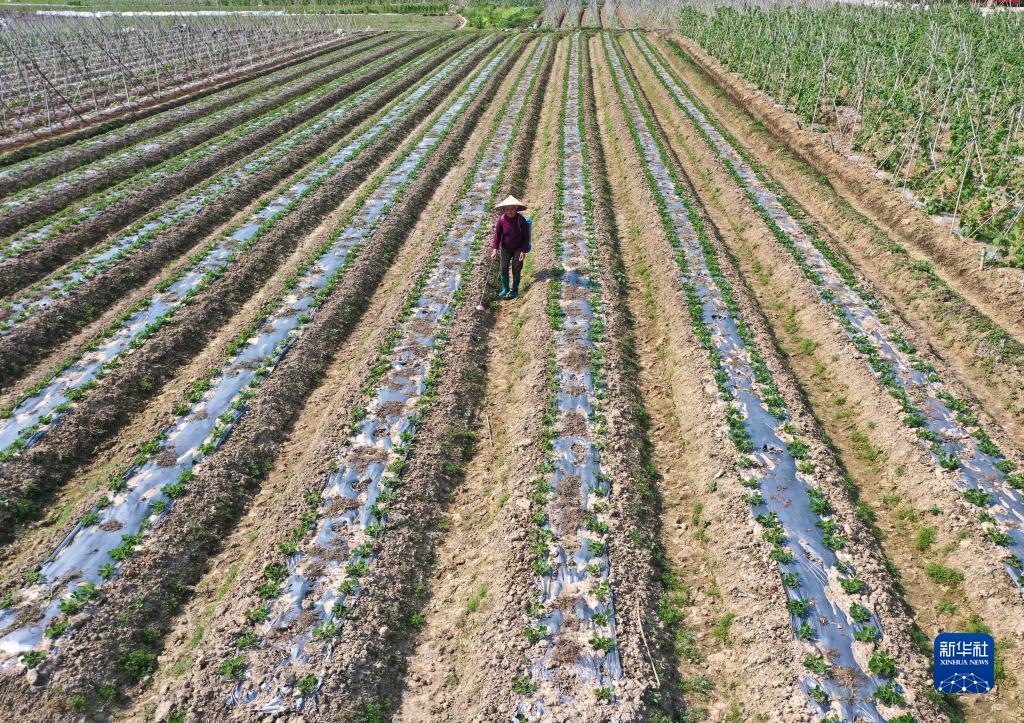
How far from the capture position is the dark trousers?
515 inches

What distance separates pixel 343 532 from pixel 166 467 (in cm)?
330

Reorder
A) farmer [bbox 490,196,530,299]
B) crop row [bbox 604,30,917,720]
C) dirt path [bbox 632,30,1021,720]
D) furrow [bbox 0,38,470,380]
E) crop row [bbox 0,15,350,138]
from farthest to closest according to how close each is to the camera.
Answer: crop row [bbox 0,15,350,138] < farmer [bbox 490,196,530,299] < furrow [bbox 0,38,470,380] < dirt path [bbox 632,30,1021,720] < crop row [bbox 604,30,917,720]

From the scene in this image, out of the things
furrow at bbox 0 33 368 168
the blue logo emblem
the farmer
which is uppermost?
furrow at bbox 0 33 368 168

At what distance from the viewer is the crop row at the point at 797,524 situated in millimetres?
6130

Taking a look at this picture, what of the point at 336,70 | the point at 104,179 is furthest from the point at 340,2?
the point at 104,179

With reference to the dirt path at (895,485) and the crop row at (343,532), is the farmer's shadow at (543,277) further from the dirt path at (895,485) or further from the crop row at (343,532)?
the dirt path at (895,485)

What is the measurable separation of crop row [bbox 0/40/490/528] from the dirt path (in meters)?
12.7

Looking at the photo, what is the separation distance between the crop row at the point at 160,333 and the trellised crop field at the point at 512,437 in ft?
0.25

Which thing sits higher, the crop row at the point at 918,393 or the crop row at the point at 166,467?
the crop row at the point at 918,393

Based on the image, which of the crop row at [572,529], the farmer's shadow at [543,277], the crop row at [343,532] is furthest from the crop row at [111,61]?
the crop row at [572,529]

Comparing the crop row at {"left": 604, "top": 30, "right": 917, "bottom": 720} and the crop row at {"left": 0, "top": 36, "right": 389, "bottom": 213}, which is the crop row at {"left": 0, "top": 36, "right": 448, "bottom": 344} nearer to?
the crop row at {"left": 0, "top": 36, "right": 389, "bottom": 213}

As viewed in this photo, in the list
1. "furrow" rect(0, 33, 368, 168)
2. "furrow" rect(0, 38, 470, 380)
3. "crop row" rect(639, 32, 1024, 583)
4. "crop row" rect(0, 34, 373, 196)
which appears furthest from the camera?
"furrow" rect(0, 33, 368, 168)

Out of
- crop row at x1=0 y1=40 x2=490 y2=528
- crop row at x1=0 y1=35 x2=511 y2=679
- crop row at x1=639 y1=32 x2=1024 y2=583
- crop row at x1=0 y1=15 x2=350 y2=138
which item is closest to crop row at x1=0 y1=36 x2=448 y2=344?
crop row at x1=0 y1=40 x2=490 y2=528

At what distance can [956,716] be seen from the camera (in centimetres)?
602
